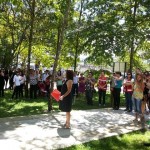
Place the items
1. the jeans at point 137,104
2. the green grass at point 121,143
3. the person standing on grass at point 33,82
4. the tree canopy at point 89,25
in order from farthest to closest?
the person standing on grass at point 33,82 → the tree canopy at point 89,25 → the jeans at point 137,104 → the green grass at point 121,143

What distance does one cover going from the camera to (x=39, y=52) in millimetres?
30234

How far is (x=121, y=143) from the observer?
8969 millimetres

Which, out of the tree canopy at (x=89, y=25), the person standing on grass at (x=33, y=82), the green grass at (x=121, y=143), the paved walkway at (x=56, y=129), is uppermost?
the tree canopy at (x=89, y=25)

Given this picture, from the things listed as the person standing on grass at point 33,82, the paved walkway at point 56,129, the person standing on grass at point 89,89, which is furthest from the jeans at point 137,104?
the person standing on grass at point 33,82

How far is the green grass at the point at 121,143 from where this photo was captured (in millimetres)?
8336

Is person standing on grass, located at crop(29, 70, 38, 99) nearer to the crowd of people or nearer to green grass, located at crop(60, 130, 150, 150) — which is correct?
the crowd of people

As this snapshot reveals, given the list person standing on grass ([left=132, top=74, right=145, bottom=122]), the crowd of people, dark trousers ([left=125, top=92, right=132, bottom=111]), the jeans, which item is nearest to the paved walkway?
the jeans

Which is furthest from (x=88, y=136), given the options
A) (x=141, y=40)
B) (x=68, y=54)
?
(x=68, y=54)

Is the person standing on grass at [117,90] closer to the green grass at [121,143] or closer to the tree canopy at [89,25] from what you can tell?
the tree canopy at [89,25]

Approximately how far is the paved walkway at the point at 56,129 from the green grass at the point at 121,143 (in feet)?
1.06

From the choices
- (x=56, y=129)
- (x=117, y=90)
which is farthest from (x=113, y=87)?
(x=56, y=129)

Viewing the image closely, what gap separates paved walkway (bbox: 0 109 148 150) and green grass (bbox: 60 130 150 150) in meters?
0.32

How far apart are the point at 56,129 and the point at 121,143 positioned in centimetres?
213

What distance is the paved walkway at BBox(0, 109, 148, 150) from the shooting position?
27.5 feet
